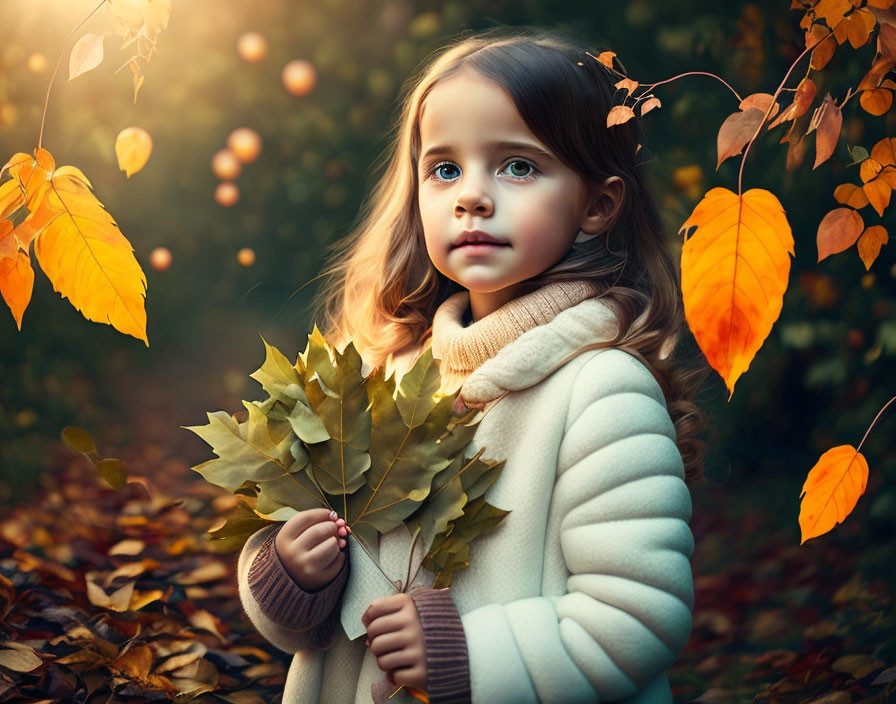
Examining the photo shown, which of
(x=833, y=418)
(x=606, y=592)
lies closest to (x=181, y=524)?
(x=606, y=592)

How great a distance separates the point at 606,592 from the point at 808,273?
1078 mm

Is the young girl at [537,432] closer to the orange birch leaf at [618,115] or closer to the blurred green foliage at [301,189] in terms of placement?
the orange birch leaf at [618,115]

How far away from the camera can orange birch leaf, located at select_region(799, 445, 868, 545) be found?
4.33 feet

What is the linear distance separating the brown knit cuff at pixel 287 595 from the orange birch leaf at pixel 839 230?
0.80m

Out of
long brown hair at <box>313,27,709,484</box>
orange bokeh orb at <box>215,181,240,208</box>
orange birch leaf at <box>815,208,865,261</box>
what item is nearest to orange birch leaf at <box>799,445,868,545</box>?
long brown hair at <box>313,27,709,484</box>

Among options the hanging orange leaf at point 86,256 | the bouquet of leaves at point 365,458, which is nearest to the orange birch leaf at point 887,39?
the bouquet of leaves at point 365,458

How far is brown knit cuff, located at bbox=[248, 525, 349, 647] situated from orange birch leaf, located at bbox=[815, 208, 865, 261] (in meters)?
0.80

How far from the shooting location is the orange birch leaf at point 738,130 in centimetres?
121

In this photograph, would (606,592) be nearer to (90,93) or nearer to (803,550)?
(803,550)

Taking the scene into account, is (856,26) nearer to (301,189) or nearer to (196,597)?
(301,189)

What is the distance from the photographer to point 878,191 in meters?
1.30

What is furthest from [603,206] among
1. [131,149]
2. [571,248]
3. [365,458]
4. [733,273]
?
[131,149]

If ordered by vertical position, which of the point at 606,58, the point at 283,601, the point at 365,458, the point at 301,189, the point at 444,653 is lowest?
the point at 444,653

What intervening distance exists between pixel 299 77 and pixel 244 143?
0.62 ft
